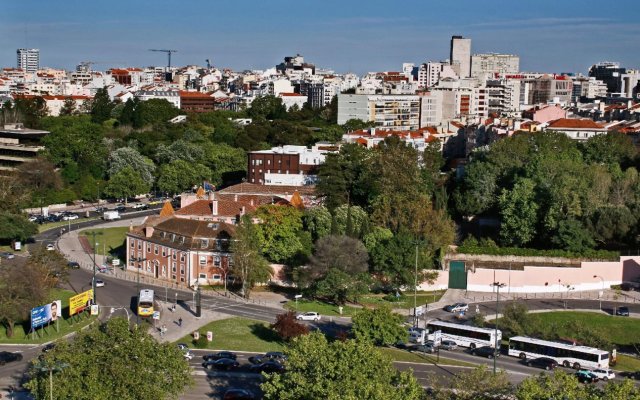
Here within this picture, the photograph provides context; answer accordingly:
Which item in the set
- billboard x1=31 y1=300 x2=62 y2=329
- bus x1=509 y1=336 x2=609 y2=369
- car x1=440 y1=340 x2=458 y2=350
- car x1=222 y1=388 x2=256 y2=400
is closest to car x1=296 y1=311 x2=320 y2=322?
car x1=440 y1=340 x2=458 y2=350

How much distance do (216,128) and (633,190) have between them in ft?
188

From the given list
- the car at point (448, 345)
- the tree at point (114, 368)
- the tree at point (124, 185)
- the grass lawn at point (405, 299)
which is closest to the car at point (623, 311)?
the grass lawn at point (405, 299)

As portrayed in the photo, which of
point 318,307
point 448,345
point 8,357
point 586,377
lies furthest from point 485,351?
point 8,357

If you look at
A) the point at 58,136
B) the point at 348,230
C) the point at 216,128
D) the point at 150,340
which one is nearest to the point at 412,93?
the point at 216,128

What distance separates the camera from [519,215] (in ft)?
190

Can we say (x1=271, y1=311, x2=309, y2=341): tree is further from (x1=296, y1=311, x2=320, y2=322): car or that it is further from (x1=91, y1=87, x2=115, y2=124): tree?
(x1=91, y1=87, x2=115, y2=124): tree

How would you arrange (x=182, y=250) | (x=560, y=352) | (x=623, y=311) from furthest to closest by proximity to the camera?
(x=182, y=250) < (x=623, y=311) < (x=560, y=352)

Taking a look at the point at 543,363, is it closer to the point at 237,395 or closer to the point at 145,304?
the point at 237,395

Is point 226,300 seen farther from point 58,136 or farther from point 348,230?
point 58,136

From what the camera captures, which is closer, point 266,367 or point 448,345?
point 266,367

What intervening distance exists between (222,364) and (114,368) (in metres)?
7.67

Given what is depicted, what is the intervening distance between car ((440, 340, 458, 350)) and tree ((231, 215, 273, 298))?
12.6m

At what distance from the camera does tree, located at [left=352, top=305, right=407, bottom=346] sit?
39.9 meters

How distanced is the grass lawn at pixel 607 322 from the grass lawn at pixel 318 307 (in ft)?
32.5
